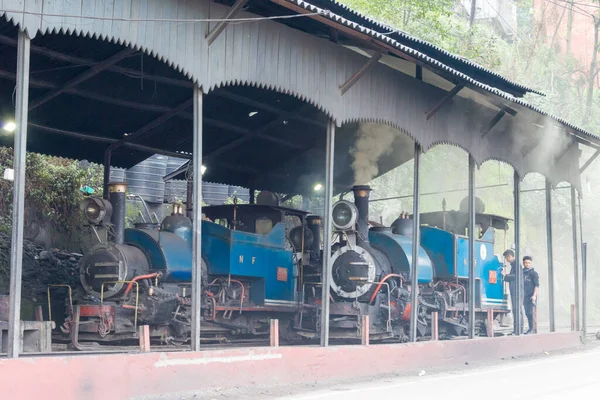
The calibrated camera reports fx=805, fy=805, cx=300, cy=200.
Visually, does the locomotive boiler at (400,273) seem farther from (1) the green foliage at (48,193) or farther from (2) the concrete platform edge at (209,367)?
(1) the green foliage at (48,193)

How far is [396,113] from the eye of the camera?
44.1 feet

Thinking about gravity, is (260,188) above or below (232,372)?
above

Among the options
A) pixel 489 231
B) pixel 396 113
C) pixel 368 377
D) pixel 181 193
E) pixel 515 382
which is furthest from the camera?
pixel 181 193

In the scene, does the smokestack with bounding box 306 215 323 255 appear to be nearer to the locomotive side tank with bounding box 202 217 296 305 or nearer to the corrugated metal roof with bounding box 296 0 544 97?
the locomotive side tank with bounding box 202 217 296 305

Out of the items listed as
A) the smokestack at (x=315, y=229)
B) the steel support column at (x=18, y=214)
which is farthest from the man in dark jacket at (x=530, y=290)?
the steel support column at (x=18, y=214)

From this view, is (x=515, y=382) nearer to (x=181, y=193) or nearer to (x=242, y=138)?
(x=242, y=138)

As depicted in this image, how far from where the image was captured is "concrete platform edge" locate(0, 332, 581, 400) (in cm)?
752

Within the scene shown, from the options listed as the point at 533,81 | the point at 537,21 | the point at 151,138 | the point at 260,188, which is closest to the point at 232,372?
the point at 151,138

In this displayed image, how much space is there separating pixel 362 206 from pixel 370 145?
2.87 metres

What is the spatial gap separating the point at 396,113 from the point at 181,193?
38.2ft

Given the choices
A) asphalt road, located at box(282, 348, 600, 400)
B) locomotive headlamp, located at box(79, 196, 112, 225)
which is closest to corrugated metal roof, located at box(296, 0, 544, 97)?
locomotive headlamp, located at box(79, 196, 112, 225)

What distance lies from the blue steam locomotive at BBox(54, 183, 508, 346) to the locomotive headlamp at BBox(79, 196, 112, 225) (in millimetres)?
18

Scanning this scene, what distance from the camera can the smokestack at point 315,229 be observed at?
15.6 m

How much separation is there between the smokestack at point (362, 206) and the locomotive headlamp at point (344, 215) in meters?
0.38
